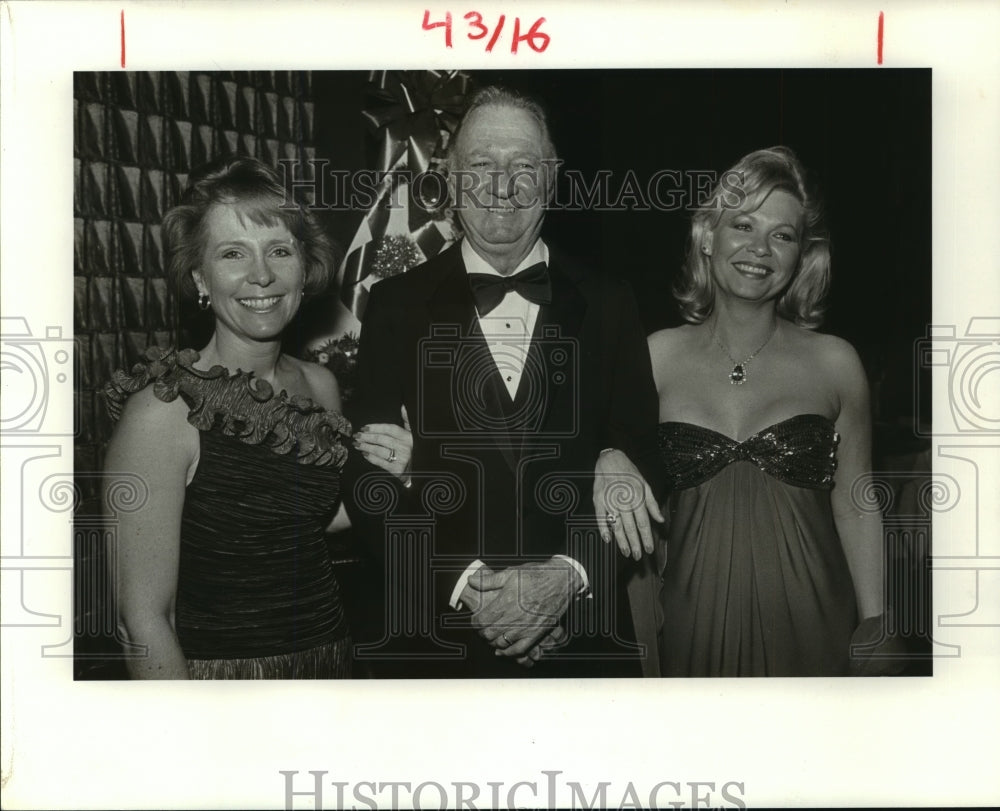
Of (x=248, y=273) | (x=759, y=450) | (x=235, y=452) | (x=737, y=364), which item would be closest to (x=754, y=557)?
(x=759, y=450)

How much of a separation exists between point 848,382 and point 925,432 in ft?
1.00

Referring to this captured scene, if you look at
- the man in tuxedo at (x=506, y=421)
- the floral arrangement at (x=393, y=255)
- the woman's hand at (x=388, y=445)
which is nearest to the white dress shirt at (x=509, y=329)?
the man in tuxedo at (x=506, y=421)

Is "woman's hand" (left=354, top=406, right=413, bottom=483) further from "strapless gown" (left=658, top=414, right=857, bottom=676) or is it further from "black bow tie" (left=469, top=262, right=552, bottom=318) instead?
"strapless gown" (left=658, top=414, right=857, bottom=676)

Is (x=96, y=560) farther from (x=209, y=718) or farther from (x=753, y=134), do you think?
(x=753, y=134)

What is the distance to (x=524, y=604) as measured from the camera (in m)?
3.81

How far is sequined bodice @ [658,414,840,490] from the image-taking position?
3.79 meters

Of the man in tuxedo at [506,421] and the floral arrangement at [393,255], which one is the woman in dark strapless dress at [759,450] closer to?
the man in tuxedo at [506,421]

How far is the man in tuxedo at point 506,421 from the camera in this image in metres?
3.78

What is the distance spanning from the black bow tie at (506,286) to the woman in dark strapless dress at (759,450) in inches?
15.6

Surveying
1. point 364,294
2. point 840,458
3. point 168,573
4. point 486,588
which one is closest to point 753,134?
point 840,458

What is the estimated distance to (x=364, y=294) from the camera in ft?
12.4

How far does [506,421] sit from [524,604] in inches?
23.0

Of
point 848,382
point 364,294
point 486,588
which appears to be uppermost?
point 364,294

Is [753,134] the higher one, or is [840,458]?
[753,134]
